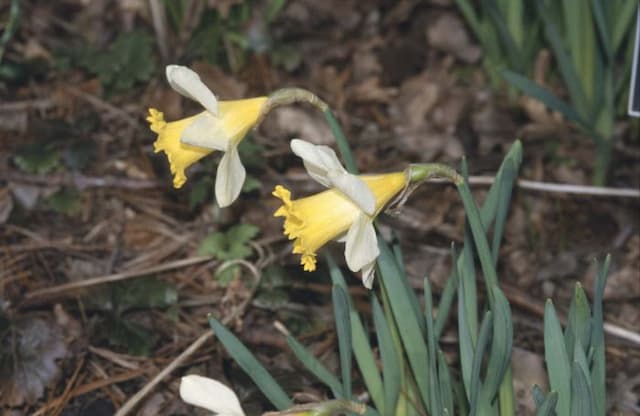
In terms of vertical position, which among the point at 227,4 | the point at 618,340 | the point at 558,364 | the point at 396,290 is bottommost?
the point at 618,340

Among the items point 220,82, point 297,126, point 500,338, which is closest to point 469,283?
point 500,338

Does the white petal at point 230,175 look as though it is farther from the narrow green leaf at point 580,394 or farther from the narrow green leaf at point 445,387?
the narrow green leaf at point 580,394

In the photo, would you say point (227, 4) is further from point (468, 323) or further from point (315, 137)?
point (468, 323)

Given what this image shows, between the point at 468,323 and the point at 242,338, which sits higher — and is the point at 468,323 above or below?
above

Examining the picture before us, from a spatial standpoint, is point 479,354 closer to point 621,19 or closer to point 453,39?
point 621,19

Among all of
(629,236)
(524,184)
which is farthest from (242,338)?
(629,236)

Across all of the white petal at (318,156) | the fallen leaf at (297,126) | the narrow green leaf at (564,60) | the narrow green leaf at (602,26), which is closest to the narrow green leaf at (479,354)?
the white petal at (318,156)
